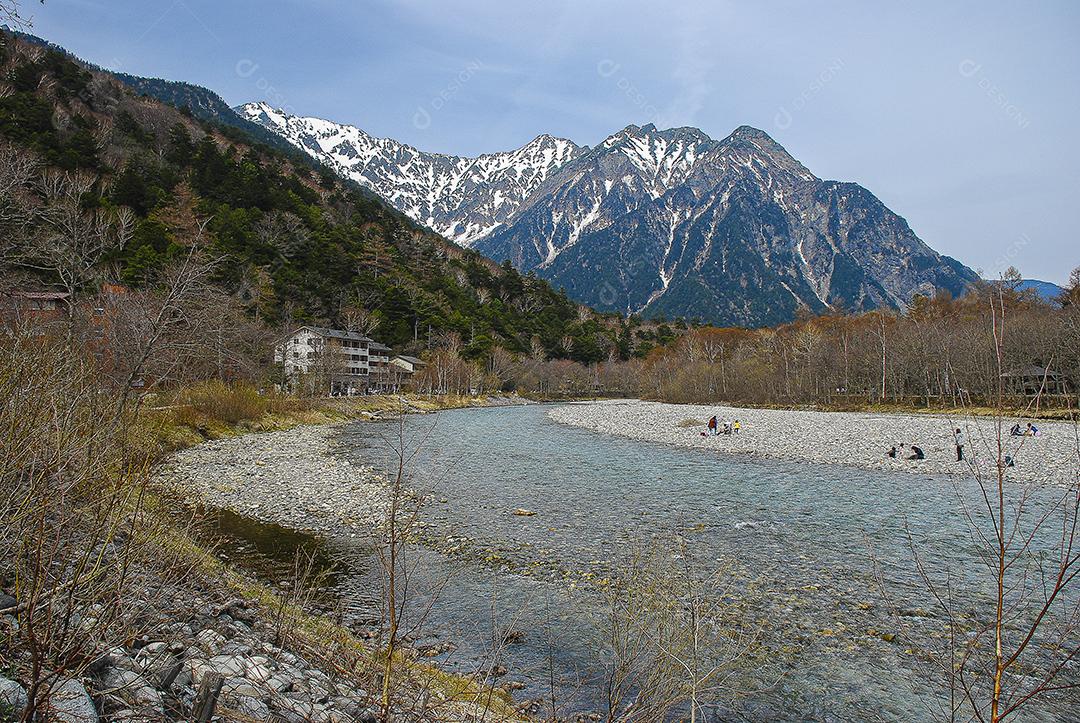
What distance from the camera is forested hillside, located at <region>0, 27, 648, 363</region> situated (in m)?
55.5

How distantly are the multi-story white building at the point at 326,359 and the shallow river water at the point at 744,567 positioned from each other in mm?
31698

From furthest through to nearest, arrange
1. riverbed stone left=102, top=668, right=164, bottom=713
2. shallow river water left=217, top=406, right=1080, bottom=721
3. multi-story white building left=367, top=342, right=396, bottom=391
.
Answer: multi-story white building left=367, top=342, right=396, bottom=391
shallow river water left=217, top=406, right=1080, bottom=721
riverbed stone left=102, top=668, right=164, bottom=713

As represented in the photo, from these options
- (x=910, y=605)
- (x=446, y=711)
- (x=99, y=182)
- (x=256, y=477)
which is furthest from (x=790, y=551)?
(x=99, y=182)

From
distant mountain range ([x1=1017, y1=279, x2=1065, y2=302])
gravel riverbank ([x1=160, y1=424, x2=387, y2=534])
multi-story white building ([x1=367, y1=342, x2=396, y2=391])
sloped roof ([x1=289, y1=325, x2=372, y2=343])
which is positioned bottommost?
gravel riverbank ([x1=160, y1=424, x2=387, y2=534])

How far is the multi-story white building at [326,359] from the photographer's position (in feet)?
153

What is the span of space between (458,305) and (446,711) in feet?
318

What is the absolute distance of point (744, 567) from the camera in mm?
9125

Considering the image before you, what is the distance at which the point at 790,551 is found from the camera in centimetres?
1000

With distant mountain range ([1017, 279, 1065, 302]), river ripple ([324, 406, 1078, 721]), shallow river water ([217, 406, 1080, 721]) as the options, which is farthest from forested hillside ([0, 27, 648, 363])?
distant mountain range ([1017, 279, 1065, 302])

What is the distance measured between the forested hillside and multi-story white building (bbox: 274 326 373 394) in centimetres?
439

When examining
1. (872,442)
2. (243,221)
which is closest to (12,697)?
(872,442)

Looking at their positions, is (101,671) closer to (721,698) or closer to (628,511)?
(721,698)

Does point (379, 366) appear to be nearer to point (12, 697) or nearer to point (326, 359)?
point (326, 359)

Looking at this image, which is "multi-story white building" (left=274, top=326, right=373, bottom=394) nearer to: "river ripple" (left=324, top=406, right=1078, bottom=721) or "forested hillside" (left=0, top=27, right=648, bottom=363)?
"forested hillside" (left=0, top=27, right=648, bottom=363)
